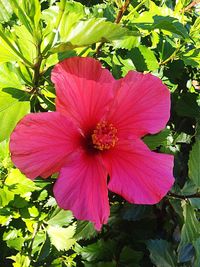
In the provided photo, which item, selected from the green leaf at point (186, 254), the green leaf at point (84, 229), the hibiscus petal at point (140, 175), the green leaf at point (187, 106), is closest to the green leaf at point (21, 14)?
the hibiscus petal at point (140, 175)

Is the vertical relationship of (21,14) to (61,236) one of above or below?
A: above

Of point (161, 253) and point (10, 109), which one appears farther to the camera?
point (161, 253)

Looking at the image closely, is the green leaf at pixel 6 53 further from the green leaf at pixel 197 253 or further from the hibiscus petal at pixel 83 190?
the green leaf at pixel 197 253

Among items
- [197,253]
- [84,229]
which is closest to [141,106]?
[84,229]

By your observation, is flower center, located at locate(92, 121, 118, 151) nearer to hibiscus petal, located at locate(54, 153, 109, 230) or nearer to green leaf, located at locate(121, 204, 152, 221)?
hibiscus petal, located at locate(54, 153, 109, 230)

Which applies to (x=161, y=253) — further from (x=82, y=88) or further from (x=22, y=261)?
(x=82, y=88)

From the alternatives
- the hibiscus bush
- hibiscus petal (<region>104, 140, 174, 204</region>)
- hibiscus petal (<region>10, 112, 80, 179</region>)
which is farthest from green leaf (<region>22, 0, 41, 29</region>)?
hibiscus petal (<region>104, 140, 174, 204</region>)

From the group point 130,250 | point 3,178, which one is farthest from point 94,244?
point 3,178
